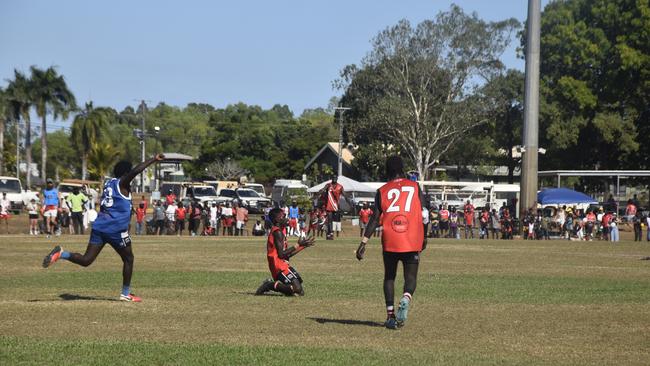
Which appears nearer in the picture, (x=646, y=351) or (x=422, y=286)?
(x=646, y=351)

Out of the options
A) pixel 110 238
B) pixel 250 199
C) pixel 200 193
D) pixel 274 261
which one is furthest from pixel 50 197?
pixel 250 199

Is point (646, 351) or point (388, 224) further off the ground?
point (388, 224)

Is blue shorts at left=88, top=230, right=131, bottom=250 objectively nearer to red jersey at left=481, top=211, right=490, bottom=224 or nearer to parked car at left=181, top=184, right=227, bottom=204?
red jersey at left=481, top=211, right=490, bottom=224

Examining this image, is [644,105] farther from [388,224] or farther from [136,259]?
[388,224]

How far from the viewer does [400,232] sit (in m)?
10.6

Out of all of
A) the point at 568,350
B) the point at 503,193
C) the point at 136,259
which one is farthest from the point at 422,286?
the point at 503,193

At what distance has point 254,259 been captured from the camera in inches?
935

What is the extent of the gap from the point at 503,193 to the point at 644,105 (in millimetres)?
13503

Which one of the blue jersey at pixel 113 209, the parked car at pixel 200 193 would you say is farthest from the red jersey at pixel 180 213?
the blue jersey at pixel 113 209

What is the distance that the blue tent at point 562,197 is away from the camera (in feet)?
168

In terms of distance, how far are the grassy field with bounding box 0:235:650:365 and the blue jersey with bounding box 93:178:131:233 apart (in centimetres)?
100

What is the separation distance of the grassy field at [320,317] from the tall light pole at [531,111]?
95.1ft

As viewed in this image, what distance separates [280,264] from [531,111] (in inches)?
1480

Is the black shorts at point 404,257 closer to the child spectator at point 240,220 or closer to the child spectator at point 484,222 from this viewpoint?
the child spectator at point 240,220
